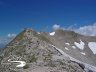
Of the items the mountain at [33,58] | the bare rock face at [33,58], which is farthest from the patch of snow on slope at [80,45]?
the bare rock face at [33,58]

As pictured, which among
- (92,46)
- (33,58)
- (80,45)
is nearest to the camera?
(33,58)

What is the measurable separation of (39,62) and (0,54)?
65.8ft

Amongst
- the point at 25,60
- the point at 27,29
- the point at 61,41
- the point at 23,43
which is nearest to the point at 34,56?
the point at 25,60

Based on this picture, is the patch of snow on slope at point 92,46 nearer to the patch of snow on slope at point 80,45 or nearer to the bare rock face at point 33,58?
the patch of snow on slope at point 80,45

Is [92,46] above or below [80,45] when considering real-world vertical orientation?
below

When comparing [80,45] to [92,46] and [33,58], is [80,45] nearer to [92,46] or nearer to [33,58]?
[92,46]

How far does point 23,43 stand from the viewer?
260ft

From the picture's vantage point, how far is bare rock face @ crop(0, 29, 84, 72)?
60.9m

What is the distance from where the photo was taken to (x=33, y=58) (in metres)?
68.1

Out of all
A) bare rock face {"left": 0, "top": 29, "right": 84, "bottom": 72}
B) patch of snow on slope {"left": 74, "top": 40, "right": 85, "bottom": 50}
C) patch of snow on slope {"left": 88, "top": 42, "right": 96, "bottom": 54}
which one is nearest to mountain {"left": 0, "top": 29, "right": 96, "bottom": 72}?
bare rock face {"left": 0, "top": 29, "right": 84, "bottom": 72}

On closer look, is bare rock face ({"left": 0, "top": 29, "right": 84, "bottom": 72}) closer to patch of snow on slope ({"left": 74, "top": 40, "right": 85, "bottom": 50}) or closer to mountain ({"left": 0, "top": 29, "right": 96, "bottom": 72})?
mountain ({"left": 0, "top": 29, "right": 96, "bottom": 72})

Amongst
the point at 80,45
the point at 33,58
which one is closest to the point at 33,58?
the point at 33,58

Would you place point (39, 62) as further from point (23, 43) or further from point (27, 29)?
point (27, 29)

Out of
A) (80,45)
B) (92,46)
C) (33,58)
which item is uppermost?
(80,45)
